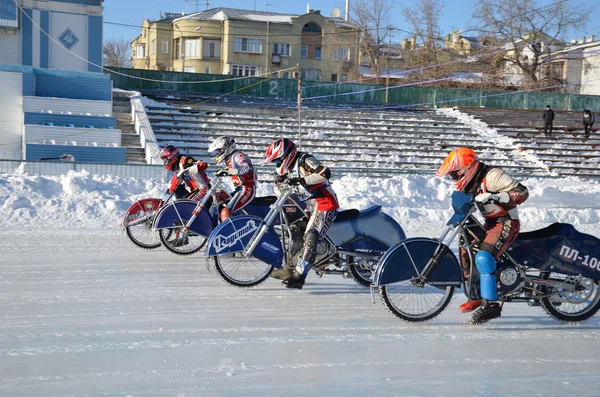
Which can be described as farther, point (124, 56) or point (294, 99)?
point (124, 56)

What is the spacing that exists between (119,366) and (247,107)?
2857 cm

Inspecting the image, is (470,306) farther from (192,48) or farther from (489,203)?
(192,48)

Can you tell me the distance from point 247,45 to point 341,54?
9.96 meters

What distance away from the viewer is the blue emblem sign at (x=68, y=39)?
96.5 ft

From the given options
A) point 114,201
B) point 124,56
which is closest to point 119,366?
point 114,201

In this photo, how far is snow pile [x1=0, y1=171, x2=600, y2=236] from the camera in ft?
43.8

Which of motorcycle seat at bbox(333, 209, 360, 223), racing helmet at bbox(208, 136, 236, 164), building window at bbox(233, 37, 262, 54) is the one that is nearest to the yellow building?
building window at bbox(233, 37, 262, 54)

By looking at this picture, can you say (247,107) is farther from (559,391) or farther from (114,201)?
(559,391)

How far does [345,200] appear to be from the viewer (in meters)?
15.7

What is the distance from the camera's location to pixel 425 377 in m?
5.25

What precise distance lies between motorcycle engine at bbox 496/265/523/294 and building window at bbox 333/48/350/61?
6514 centimetres

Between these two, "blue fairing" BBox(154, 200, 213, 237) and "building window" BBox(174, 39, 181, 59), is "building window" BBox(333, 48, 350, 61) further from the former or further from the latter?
"blue fairing" BBox(154, 200, 213, 237)

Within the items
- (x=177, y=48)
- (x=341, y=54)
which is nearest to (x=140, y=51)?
(x=177, y=48)

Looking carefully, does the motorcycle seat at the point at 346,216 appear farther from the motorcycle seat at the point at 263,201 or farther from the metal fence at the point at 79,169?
the metal fence at the point at 79,169
